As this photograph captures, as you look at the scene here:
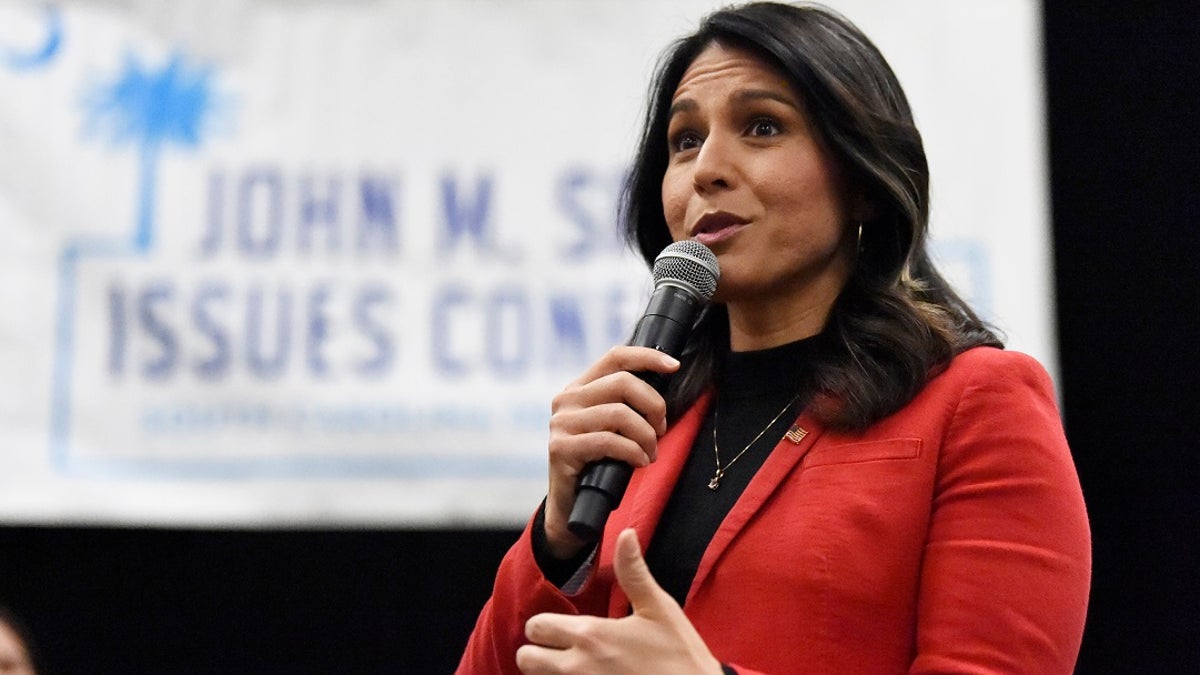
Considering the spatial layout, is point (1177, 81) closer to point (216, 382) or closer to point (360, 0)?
point (360, 0)

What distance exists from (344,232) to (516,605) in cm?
153

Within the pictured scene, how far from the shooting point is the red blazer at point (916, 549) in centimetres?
→ 114

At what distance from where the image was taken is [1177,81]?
107 inches

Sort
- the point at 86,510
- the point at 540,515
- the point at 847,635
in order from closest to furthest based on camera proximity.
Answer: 1. the point at 847,635
2. the point at 540,515
3. the point at 86,510

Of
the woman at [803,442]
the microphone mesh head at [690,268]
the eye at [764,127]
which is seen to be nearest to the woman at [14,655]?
the woman at [803,442]

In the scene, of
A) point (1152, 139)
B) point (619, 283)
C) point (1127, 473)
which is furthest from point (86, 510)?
point (1152, 139)

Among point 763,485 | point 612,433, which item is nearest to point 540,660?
point 612,433

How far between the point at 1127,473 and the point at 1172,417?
150 millimetres

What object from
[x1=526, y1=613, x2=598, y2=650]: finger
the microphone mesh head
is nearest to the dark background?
the microphone mesh head

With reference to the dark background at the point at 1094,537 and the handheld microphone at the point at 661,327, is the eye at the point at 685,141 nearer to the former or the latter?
the handheld microphone at the point at 661,327

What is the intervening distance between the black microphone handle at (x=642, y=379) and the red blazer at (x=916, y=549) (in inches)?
6.1

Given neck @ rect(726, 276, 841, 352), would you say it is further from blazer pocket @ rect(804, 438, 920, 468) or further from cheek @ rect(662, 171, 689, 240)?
blazer pocket @ rect(804, 438, 920, 468)

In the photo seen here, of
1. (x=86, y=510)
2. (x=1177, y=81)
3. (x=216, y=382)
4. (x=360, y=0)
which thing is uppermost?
(x=360, y=0)

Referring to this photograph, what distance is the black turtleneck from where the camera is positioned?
134 centimetres
